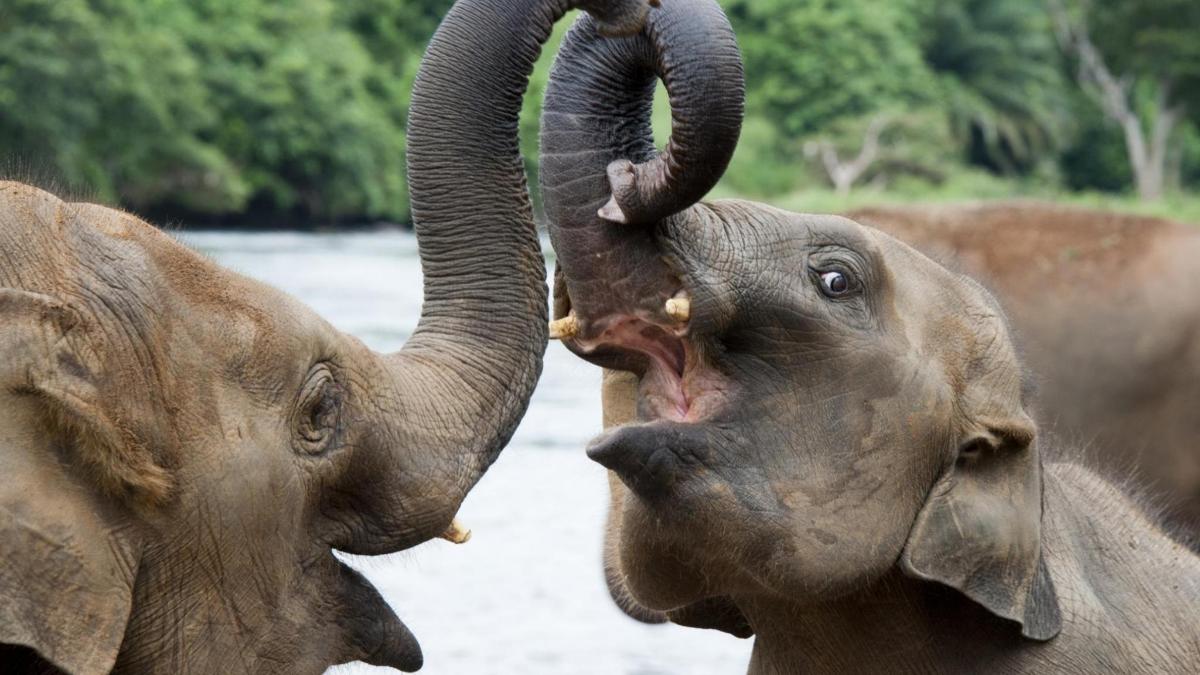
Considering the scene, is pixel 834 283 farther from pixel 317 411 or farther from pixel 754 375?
pixel 317 411

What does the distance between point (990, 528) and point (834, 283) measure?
0.62 meters

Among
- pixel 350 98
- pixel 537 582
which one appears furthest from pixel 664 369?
pixel 350 98

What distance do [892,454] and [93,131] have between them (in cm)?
3416

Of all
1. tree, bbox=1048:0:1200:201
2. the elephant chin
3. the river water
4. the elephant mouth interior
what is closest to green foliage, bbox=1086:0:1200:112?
tree, bbox=1048:0:1200:201

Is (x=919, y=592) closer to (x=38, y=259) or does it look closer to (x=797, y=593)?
(x=797, y=593)

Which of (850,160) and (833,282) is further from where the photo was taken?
(850,160)

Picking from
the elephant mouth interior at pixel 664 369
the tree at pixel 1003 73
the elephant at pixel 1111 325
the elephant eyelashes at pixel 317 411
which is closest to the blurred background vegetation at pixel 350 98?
the elephant at pixel 1111 325

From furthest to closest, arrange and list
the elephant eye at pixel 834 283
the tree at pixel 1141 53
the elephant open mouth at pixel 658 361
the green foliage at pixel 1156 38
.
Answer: the tree at pixel 1141 53 → the green foliage at pixel 1156 38 → the elephant eye at pixel 834 283 → the elephant open mouth at pixel 658 361

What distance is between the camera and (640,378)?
154 inches

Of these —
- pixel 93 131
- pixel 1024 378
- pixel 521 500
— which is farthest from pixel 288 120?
pixel 1024 378

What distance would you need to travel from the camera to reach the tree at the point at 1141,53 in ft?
178

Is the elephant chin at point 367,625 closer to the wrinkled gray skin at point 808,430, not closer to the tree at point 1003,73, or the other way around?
the wrinkled gray skin at point 808,430

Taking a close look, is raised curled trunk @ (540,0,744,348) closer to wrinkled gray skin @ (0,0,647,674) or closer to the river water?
wrinkled gray skin @ (0,0,647,674)

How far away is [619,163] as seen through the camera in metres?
3.70
